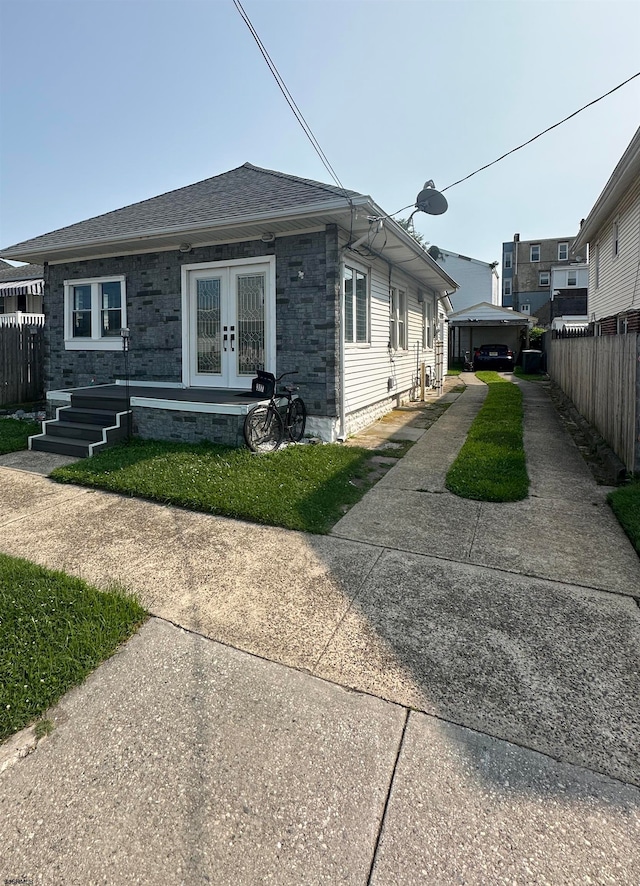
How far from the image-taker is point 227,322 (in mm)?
8539

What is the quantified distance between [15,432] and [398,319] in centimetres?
802

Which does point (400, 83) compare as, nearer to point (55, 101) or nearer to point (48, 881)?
point (55, 101)

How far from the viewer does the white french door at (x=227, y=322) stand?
8.18 m

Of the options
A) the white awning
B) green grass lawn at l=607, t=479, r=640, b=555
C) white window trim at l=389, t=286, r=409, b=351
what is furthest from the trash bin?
the white awning

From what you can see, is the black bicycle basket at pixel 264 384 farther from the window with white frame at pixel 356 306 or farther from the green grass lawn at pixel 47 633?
the green grass lawn at pixel 47 633

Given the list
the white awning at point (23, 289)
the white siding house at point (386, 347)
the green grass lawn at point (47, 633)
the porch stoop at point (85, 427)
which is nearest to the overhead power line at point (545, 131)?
the white siding house at point (386, 347)

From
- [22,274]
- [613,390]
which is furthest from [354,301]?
[22,274]

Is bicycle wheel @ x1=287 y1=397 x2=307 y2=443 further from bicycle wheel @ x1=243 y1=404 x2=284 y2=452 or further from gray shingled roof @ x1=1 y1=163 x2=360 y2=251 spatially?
gray shingled roof @ x1=1 y1=163 x2=360 y2=251

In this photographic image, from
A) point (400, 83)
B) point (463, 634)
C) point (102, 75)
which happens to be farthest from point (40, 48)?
point (463, 634)

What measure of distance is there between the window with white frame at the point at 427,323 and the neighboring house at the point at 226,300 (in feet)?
12.9

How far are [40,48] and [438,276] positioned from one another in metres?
8.80

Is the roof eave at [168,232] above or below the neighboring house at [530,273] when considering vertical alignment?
below

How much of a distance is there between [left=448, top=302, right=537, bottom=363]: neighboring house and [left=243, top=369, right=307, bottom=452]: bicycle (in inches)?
924

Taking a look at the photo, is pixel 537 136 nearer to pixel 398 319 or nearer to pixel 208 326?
pixel 398 319
